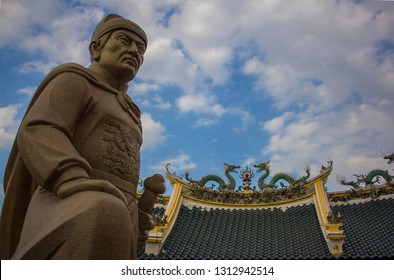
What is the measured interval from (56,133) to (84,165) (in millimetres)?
328

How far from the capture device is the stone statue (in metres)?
→ 2.04

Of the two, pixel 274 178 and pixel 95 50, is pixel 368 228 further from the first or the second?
pixel 95 50

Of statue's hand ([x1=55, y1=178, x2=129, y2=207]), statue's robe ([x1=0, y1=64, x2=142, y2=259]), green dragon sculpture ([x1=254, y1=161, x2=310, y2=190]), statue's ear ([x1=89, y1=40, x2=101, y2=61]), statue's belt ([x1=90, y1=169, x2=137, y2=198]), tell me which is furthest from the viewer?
green dragon sculpture ([x1=254, y1=161, x2=310, y2=190])

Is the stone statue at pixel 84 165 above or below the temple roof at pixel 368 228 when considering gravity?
below

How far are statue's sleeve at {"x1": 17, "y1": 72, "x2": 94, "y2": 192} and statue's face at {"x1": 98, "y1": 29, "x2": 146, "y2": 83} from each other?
37 centimetres

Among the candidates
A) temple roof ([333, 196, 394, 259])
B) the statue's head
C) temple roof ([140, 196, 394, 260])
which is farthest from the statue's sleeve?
temple roof ([333, 196, 394, 259])

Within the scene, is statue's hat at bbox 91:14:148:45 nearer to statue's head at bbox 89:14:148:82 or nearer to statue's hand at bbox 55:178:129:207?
statue's head at bbox 89:14:148:82

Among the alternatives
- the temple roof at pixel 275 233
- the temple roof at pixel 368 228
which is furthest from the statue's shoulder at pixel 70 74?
the temple roof at pixel 368 228

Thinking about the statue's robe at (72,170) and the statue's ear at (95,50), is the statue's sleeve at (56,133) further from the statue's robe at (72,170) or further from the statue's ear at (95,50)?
the statue's ear at (95,50)

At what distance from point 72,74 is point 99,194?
46.2 inches

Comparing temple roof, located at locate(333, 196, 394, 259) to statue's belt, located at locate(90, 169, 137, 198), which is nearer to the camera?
statue's belt, located at locate(90, 169, 137, 198)

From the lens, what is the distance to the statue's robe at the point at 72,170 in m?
2.03

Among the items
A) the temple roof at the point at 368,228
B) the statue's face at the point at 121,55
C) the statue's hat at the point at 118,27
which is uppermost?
the temple roof at the point at 368,228

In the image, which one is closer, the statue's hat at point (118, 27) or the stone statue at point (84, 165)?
the stone statue at point (84, 165)
